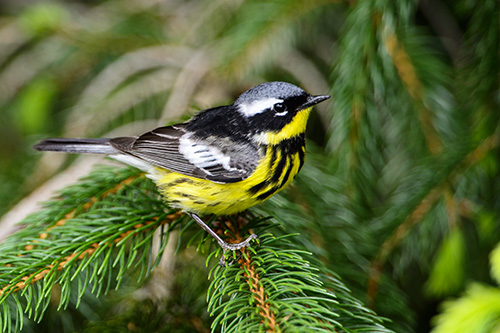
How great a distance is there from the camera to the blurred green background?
6.54 feet

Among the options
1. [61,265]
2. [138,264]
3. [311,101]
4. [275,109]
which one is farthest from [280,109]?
[61,265]

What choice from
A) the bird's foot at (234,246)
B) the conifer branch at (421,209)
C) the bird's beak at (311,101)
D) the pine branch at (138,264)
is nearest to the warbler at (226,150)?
the bird's beak at (311,101)

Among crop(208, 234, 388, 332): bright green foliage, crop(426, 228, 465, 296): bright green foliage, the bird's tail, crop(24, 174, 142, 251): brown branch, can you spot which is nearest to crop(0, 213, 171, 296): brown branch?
crop(24, 174, 142, 251): brown branch

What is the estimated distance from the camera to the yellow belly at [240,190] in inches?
77.8

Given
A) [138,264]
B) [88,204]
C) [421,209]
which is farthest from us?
[421,209]

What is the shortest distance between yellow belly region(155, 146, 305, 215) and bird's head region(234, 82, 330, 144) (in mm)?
105

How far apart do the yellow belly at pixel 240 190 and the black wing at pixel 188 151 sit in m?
0.07

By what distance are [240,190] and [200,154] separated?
0.33 m

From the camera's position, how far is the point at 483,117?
2031mm

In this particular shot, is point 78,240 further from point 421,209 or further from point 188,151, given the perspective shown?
point 421,209

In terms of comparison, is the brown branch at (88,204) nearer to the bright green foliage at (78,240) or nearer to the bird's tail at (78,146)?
the bright green foliage at (78,240)

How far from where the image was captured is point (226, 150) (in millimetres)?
2191

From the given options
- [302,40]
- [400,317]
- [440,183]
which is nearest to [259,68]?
[302,40]

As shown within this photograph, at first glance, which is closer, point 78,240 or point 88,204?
point 78,240
